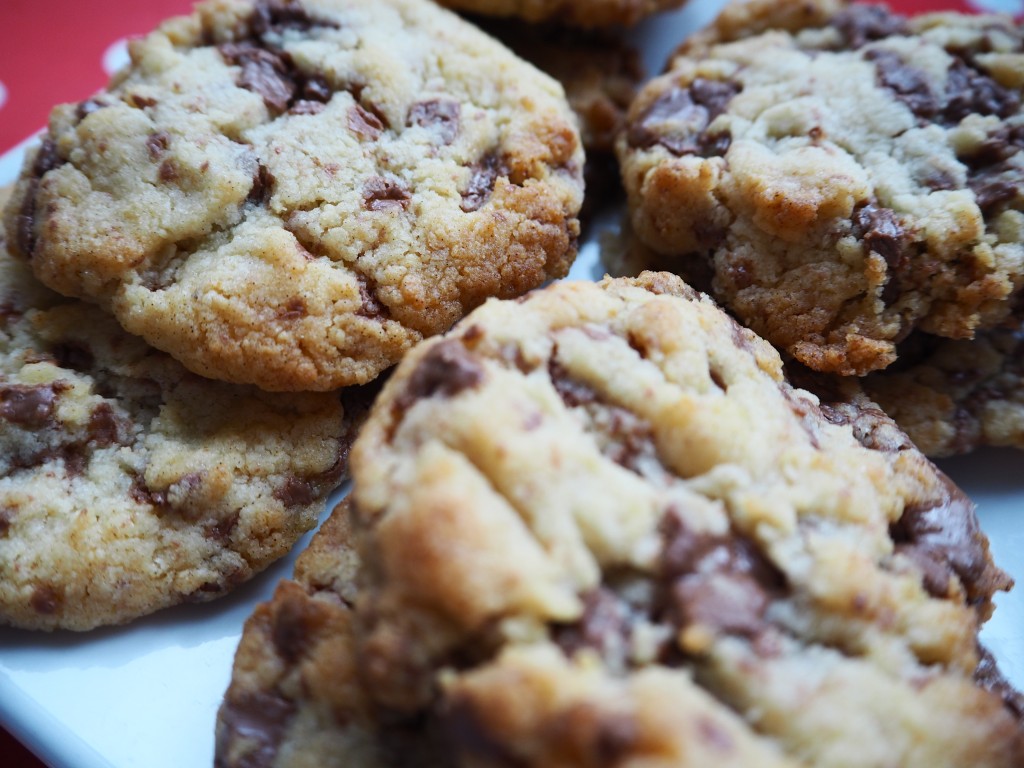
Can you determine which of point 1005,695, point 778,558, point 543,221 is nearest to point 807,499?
point 778,558

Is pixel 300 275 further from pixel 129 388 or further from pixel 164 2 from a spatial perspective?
pixel 164 2

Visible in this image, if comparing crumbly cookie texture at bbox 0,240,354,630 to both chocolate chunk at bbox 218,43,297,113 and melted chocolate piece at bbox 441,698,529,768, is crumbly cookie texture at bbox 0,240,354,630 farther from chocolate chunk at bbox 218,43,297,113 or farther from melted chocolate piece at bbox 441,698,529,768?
melted chocolate piece at bbox 441,698,529,768

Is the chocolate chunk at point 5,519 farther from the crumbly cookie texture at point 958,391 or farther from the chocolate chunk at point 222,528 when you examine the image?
the crumbly cookie texture at point 958,391

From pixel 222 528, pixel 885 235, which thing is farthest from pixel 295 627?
pixel 885 235

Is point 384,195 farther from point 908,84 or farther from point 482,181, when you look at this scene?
point 908,84

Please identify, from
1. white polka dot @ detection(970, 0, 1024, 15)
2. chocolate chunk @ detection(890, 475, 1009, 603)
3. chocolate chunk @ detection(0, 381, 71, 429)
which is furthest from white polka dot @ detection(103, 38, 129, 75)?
white polka dot @ detection(970, 0, 1024, 15)

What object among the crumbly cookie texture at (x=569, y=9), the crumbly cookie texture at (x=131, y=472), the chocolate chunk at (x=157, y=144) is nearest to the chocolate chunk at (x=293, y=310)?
the crumbly cookie texture at (x=131, y=472)
